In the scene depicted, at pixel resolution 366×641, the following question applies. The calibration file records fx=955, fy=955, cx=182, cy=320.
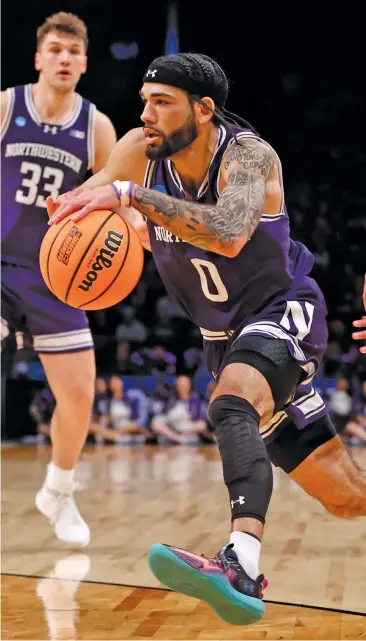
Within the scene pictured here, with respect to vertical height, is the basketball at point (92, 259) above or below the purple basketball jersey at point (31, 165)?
below

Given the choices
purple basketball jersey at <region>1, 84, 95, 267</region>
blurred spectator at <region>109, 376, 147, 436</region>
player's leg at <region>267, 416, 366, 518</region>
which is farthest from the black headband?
blurred spectator at <region>109, 376, 147, 436</region>

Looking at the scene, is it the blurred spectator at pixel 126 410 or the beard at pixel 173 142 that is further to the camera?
the blurred spectator at pixel 126 410

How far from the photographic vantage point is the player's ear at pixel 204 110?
11.6 ft

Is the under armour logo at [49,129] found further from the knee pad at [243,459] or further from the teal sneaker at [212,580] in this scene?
the teal sneaker at [212,580]

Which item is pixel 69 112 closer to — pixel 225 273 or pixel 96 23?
pixel 225 273

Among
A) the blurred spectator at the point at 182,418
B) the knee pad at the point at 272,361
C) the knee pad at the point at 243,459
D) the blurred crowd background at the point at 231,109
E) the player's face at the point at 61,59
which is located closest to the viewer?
the knee pad at the point at 243,459

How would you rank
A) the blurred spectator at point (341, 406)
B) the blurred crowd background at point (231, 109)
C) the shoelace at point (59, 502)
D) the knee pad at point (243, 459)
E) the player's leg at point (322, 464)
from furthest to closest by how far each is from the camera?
the blurred crowd background at point (231, 109) < the blurred spectator at point (341, 406) < the shoelace at point (59, 502) < the player's leg at point (322, 464) < the knee pad at point (243, 459)

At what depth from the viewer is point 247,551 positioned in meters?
2.98

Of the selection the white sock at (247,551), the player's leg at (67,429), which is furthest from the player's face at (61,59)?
the white sock at (247,551)

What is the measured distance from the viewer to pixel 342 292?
14.3 metres

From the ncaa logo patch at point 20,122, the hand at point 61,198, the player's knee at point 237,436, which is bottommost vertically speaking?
the player's knee at point 237,436

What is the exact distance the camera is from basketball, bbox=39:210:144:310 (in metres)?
3.48

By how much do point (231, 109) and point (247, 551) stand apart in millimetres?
12492

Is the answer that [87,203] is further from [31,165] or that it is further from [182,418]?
[182,418]
